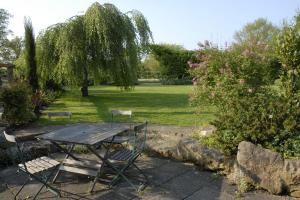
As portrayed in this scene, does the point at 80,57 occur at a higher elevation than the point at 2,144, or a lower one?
higher

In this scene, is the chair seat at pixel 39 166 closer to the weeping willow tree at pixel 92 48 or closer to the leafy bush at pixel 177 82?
the weeping willow tree at pixel 92 48

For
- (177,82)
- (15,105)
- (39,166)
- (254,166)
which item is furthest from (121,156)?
(177,82)

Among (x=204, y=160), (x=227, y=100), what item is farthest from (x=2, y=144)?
(x=227, y=100)

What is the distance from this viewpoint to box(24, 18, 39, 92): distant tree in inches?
569

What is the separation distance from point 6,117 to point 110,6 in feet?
28.7

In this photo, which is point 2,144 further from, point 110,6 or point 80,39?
point 110,6

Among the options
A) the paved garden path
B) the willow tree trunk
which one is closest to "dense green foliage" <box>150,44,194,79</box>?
the willow tree trunk

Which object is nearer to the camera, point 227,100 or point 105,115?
point 227,100

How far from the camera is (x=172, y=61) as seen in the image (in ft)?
116

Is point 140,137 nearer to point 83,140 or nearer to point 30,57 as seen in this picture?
point 83,140

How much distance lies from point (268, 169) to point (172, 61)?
102 feet

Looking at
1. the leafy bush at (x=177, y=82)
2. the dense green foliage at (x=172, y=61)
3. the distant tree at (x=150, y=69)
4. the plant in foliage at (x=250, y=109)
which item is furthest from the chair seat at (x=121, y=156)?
the distant tree at (x=150, y=69)

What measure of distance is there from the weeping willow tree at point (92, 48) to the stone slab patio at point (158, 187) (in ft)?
33.8

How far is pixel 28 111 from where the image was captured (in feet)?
Result: 31.2
